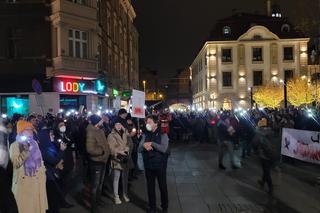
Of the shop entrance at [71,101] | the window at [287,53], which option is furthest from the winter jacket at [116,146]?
the window at [287,53]

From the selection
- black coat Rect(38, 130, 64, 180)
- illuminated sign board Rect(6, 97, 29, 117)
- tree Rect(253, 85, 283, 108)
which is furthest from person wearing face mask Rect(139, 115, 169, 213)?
tree Rect(253, 85, 283, 108)

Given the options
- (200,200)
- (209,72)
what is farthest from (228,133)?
(209,72)

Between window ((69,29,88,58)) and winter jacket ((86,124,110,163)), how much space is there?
75.5 ft

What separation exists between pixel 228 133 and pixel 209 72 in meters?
59.8

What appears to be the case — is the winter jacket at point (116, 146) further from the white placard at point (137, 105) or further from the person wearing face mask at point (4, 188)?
the person wearing face mask at point (4, 188)

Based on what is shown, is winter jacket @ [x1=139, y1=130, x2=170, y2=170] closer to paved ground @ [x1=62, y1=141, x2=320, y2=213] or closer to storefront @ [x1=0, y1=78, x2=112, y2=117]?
paved ground @ [x1=62, y1=141, x2=320, y2=213]

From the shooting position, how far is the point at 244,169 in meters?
15.7

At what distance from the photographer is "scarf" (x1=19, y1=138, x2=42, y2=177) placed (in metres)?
7.78

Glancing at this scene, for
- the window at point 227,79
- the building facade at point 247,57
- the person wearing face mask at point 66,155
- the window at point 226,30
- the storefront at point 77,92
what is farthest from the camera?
the window at point 227,79

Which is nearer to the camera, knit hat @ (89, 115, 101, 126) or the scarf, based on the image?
the scarf

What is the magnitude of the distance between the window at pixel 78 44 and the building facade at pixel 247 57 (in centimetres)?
4253

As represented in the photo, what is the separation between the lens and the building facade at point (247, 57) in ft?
243

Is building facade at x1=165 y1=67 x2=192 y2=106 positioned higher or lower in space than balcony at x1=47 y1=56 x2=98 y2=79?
higher

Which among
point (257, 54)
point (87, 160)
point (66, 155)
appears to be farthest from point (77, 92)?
point (257, 54)
